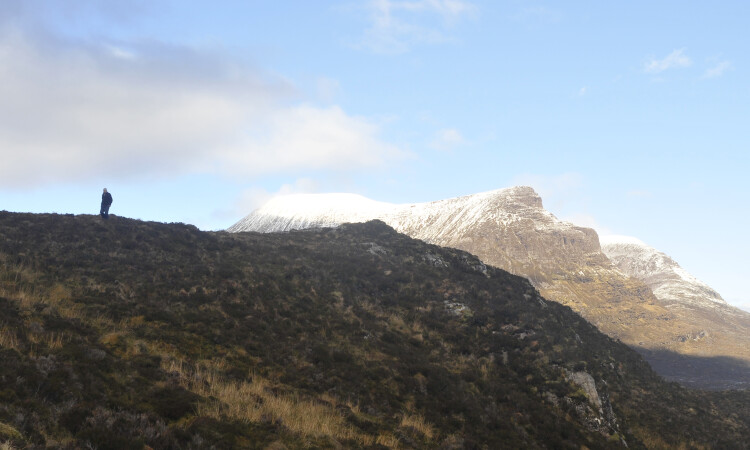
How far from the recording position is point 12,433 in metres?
7.88

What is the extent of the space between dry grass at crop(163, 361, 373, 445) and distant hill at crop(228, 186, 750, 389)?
10246 cm

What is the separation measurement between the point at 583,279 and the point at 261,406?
546 ft

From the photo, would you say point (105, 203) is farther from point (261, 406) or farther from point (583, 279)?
point (583, 279)

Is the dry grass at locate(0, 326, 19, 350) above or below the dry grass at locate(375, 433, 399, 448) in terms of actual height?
above

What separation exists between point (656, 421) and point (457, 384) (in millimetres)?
16826

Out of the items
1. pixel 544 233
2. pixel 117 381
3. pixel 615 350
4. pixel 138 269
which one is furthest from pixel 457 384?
pixel 544 233

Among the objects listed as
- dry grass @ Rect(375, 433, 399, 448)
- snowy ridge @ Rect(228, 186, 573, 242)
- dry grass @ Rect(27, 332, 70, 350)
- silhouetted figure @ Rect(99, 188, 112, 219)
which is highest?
snowy ridge @ Rect(228, 186, 573, 242)

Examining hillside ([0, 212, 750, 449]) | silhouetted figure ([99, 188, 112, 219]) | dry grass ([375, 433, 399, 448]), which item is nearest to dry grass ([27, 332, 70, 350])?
hillside ([0, 212, 750, 449])

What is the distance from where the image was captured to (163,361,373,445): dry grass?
12055 millimetres

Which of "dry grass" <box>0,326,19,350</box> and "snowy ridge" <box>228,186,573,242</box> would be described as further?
"snowy ridge" <box>228,186,573,242</box>

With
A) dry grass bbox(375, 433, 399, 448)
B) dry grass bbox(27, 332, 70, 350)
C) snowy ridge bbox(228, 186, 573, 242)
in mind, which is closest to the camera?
dry grass bbox(27, 332, 70, 350)

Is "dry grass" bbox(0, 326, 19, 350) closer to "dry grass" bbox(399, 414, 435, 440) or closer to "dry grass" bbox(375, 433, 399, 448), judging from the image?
"dry grass" bbox(375, 433, 399, 448)

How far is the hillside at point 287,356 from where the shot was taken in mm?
11172

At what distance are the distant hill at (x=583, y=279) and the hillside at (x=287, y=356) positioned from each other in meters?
80.9
